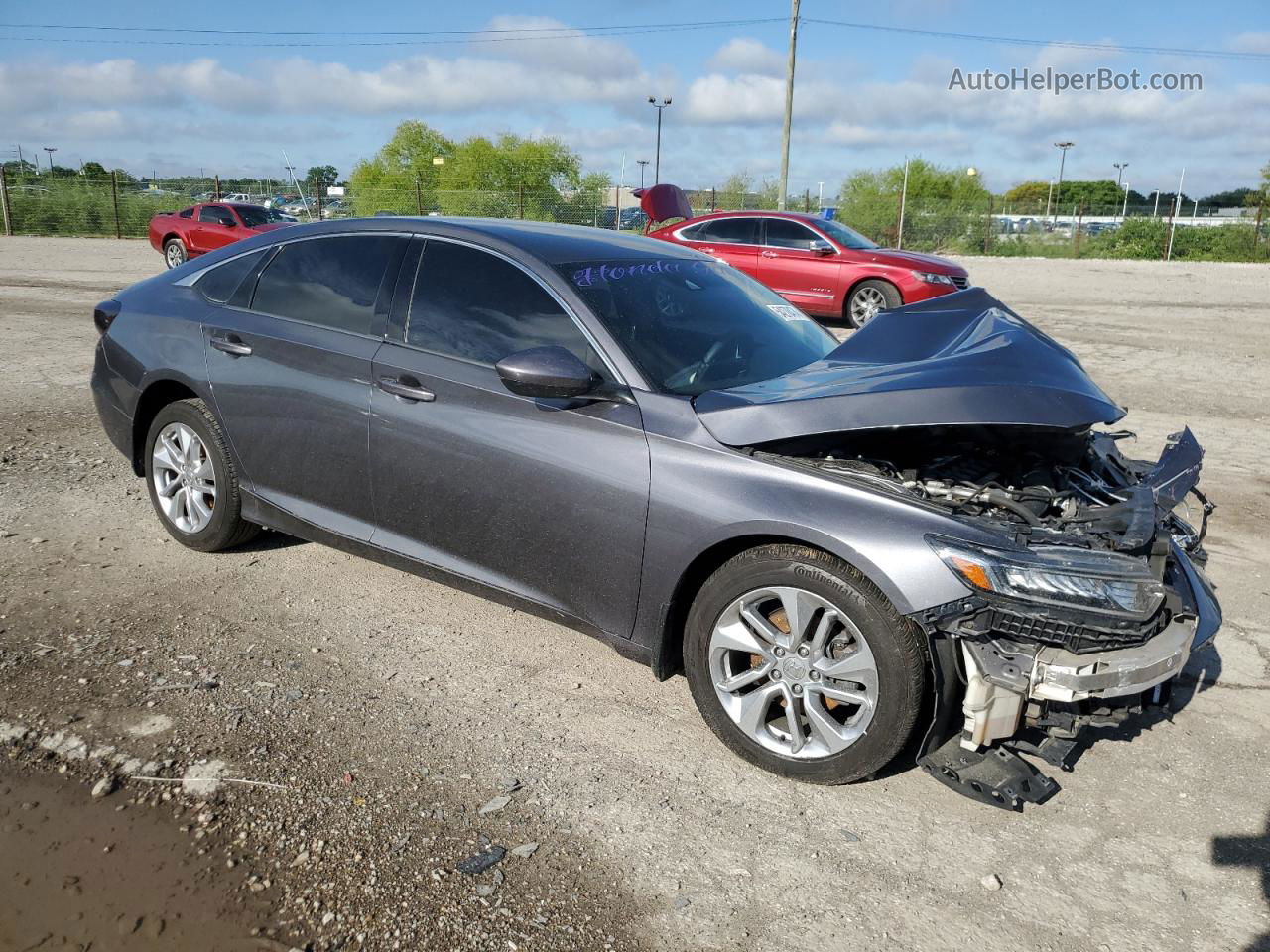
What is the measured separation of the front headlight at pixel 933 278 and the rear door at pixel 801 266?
1.05 m

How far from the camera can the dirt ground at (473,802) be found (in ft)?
8.40

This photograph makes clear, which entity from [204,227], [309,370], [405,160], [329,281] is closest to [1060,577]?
[309,370]

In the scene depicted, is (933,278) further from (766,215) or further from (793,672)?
(793,672)

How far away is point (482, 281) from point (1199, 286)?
2180 cm

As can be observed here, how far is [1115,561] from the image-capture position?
2.82 m

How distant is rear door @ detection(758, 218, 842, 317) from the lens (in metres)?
13.8

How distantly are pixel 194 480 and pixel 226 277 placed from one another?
963 mm

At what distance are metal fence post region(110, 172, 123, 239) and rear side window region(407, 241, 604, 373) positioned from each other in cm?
3570

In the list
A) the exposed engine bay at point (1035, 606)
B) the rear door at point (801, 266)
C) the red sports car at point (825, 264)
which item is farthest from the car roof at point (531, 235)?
the rear door at point (801, 266)

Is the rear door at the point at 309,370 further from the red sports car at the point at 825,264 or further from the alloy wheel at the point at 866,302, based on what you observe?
the alloy wheel at the point at 866,302

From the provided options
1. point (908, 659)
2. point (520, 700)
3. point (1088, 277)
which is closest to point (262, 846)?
point (520, 700)

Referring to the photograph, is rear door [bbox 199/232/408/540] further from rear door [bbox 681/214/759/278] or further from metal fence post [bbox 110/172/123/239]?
metal fence post [bbox 110/172/123/239]

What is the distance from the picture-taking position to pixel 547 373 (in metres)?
3.28

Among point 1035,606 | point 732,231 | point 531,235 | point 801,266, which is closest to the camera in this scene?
point 1035,606
